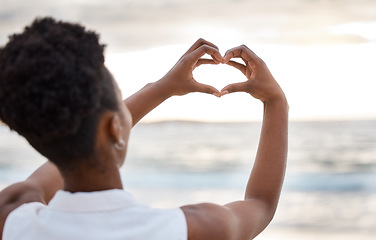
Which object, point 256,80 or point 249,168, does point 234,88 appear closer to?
point 256,80

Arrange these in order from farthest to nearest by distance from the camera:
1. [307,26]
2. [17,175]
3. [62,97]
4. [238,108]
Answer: [238,108]
[307,26]
[17,175]
[62,97]

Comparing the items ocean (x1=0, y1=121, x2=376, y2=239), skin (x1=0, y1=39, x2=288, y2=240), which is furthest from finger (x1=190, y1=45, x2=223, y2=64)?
ocean (x1=0, y1=121, x2=376, y2=239)

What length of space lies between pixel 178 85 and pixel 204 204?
1.13 ft

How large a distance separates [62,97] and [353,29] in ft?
38.0

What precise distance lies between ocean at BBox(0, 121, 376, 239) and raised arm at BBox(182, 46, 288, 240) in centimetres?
394

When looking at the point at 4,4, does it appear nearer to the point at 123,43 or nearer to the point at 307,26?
the point at 123,43

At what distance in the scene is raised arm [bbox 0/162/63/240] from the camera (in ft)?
3.67

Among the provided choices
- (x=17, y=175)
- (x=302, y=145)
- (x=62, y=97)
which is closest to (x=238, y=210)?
(x=62, y=97)

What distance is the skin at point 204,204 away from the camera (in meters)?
1.01

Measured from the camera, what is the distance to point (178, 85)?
1.29m

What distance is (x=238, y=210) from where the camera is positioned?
108cm

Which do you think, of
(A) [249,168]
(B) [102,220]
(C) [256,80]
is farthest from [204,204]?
(A) [249,168]

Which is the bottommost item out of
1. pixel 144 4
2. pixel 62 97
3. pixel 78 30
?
pixel 62 97

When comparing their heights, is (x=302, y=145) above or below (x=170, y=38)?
below
